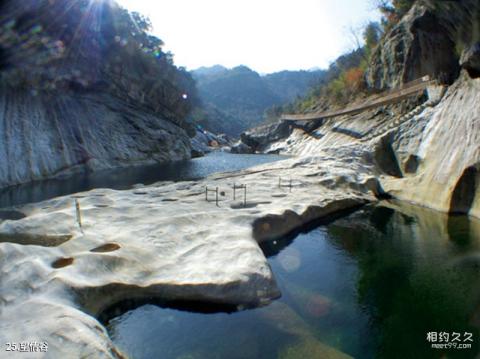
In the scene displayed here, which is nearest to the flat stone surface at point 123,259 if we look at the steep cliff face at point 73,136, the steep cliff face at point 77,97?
the steep cliff face at point 73,136

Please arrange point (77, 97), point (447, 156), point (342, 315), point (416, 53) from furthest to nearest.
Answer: point (77, 97)
point (416, 53)
point (447, 156)
point (342, 315)

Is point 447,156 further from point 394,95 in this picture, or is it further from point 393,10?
point 393,10

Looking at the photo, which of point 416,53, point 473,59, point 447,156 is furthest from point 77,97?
point 473,59

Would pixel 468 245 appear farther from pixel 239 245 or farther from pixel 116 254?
pixel 116 254

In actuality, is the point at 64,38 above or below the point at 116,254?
above

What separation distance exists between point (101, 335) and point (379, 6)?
5787 centimetres

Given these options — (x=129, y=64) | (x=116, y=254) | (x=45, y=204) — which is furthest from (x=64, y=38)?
(x=116, y=254)

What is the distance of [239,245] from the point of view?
930 cm

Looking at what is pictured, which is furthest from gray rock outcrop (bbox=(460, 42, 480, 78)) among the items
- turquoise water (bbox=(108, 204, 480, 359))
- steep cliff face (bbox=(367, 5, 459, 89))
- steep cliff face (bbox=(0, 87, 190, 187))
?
steep cliff face (bbox=(0, 87, 190, 187))

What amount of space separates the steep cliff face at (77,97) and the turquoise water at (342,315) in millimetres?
26108

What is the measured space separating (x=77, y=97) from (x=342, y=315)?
44.7 metres

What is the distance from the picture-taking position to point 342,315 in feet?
24.8

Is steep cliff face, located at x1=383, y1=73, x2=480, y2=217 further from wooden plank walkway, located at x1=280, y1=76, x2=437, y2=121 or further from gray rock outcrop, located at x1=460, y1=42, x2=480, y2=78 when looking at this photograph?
wooden plank walkway, located at x1=280, y1=76, x2=437, y2=121

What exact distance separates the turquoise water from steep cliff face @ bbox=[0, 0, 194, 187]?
26.1 metres
